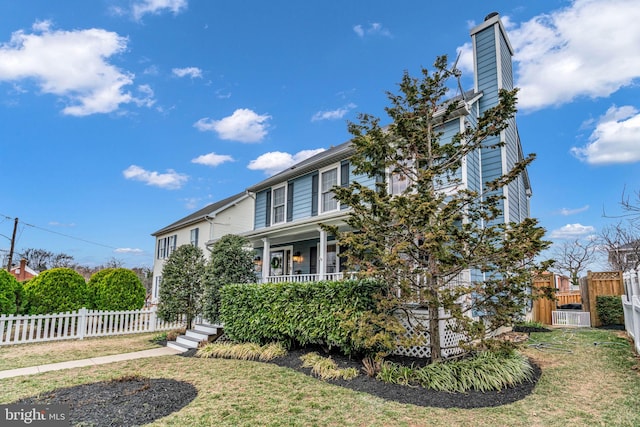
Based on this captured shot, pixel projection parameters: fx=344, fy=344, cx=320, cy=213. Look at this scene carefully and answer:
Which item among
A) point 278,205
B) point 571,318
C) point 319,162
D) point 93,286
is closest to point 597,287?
point 571,318

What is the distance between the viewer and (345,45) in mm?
13328

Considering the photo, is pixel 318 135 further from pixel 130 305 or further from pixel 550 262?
pixel 550 262

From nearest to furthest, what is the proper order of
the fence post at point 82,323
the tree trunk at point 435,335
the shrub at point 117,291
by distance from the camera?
the tree trunk at point 435,335, the fence post at point 82,323, the shrub at point 117,291

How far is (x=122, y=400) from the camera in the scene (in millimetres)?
4770

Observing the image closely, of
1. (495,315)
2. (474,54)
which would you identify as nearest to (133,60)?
(474,54)

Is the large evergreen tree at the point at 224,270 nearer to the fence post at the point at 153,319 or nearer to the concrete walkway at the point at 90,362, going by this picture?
the concrete walkway at the point at 90,362

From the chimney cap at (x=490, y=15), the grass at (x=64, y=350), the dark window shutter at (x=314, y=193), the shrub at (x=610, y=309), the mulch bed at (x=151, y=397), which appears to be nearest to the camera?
the mulch bed at (x=151, y=397)

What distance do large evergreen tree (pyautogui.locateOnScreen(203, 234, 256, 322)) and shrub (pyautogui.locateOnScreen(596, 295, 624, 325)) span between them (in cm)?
1202

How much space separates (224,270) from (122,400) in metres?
5.67

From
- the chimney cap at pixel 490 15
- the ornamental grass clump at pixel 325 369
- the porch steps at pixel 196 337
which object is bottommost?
the porch steps at pixel 196 337

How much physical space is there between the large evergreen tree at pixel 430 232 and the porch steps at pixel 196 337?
5.39 meters

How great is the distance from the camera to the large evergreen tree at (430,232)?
5.49m

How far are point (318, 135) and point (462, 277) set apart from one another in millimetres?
11948

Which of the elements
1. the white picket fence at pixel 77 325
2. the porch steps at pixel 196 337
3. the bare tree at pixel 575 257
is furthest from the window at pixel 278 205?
the bare tree at pixel 575 257
